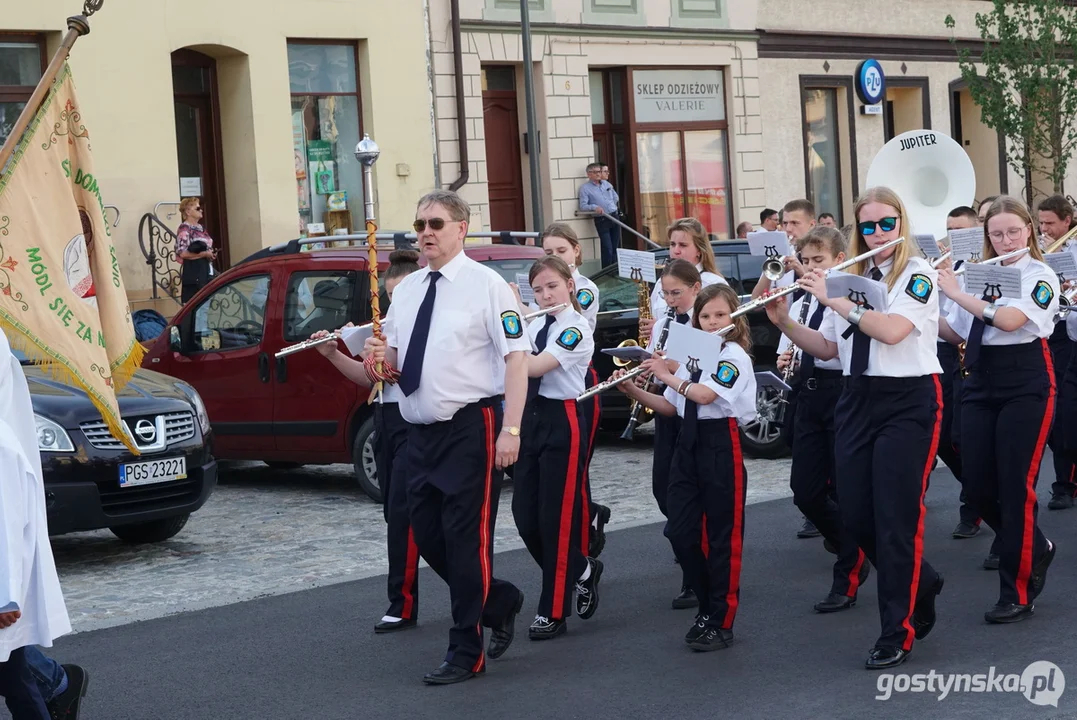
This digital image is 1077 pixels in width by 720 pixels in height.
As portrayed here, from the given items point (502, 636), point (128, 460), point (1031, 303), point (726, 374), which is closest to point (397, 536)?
point (502, 636)

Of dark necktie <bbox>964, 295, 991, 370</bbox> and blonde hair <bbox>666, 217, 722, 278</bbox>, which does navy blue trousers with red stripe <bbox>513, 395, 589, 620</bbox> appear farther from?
dark necktie <bbox>964, 295, 991, 370</bbox>

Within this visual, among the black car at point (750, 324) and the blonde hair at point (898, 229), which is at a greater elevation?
the blonde hair at point (898, 229)

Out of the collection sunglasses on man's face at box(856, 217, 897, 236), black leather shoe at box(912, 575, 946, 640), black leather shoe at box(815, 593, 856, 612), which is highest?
sunglasses on man's face at box(856, 217, 897, 236)

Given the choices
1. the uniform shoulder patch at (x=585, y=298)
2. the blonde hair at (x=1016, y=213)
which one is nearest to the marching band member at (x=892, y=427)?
the blonde hair at (x=1016, y=213)

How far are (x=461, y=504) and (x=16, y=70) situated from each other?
13680mm

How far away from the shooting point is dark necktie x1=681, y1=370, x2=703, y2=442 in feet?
23.9

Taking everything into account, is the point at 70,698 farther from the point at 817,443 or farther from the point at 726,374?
the point at 817,443

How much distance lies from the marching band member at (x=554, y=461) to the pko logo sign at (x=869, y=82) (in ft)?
74.0

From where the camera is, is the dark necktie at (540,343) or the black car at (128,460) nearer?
the dark necktie at (540,343)

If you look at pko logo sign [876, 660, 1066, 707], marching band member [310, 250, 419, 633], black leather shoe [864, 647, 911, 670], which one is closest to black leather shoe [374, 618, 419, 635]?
marching band member [310, 250, 419, 633]

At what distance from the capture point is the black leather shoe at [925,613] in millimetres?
6715

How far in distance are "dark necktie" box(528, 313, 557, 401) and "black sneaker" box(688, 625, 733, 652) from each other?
1.37 meters

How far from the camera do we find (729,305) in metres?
7.48

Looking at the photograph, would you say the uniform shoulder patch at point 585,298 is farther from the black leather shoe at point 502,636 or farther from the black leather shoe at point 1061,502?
the black leather shoe at point 1061,502
